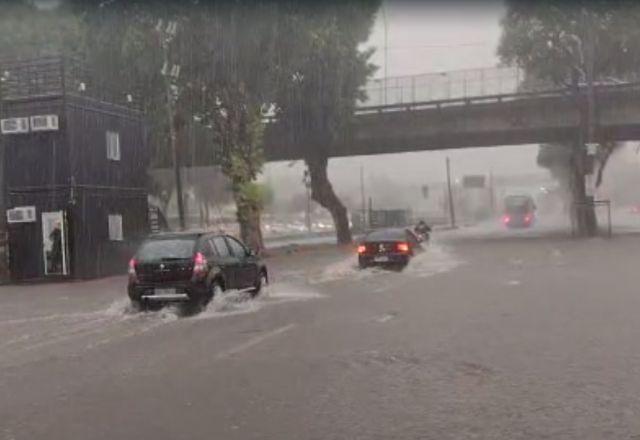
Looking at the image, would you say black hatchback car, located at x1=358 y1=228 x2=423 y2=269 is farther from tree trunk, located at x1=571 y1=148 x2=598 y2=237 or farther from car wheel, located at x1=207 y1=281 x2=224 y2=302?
tree trunk, located at x1=571 y1=148 x2=598 y2=237

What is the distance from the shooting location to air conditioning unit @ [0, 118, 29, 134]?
86.5 feet

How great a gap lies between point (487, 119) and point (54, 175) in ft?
85.1

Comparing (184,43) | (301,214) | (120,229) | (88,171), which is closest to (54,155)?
(88,171)

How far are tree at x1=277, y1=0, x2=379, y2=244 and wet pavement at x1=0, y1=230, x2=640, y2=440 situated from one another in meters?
13.7

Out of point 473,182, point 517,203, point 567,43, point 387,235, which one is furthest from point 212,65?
point 473,182

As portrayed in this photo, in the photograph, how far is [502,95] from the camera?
44562 millimetres

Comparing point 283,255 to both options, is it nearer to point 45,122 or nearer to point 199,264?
point 45,122

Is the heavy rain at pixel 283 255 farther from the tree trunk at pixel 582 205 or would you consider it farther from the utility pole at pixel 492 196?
the utility pole at pixel 492 196

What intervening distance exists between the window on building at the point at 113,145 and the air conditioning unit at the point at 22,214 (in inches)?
126

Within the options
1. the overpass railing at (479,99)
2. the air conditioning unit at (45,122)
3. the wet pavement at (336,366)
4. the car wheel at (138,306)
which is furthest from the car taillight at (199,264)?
the overpass railing at (479,99)

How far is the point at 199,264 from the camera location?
1502 cm

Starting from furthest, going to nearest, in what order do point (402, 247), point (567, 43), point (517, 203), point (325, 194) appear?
1. point (517, 203)
2. point (325, 194)
3. point (567, 43)
4. point (402, 247)

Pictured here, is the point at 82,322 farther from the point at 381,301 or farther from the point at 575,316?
the point at 575,316

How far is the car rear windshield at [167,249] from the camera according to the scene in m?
15.1
